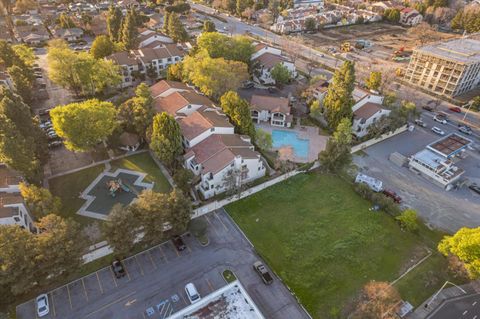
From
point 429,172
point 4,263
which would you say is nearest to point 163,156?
point 4,263

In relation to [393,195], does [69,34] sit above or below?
above

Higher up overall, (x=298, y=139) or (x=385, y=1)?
(x=385, y=1)

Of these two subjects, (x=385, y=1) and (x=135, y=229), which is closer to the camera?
(x=135, y=229)

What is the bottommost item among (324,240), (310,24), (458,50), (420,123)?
(324,240)

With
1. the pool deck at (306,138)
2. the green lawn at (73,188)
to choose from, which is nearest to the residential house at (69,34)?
the green lawn at (73,188)

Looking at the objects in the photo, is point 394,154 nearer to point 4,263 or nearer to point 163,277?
point 163,277

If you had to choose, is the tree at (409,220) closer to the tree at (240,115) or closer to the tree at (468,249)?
the tree at (468,249)

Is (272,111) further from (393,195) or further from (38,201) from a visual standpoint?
(38,201)

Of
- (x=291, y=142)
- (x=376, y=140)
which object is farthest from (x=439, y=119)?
(x=291, y=142)
